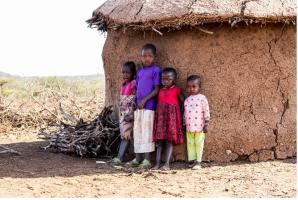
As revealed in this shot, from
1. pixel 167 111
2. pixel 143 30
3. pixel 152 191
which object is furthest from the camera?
pixel 143 30

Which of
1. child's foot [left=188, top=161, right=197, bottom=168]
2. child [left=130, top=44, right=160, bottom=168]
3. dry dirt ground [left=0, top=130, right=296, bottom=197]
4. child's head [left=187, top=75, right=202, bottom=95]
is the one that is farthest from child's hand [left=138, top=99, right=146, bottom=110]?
child's foot [left=188, top=161, right=197, bottom=168]

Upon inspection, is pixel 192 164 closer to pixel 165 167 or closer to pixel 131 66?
pixel 165 167

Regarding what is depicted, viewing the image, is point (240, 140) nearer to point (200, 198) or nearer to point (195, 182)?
point (195, 182)

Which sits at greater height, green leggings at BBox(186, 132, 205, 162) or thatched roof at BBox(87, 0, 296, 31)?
thatched roof at BBox(87, 0, 296, 31)

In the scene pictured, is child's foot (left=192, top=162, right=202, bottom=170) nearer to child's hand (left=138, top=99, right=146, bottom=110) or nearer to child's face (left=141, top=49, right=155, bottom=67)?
child's hand (left=138, top=99, right=146, bottom=110)

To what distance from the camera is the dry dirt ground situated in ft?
15.9

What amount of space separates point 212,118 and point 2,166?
2.34m

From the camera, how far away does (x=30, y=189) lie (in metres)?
4.94

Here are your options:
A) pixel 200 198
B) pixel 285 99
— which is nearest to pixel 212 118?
pixel 285 99

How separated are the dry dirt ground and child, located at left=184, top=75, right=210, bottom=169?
26cm

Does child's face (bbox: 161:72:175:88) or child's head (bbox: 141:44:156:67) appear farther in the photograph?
child's head (bbox: 141:44:156:67)

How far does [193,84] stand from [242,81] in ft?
1.84

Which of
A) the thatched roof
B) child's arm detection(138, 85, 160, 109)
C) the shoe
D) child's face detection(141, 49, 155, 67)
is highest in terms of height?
the thatched roof

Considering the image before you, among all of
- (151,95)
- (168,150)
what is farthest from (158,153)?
(151,95)
